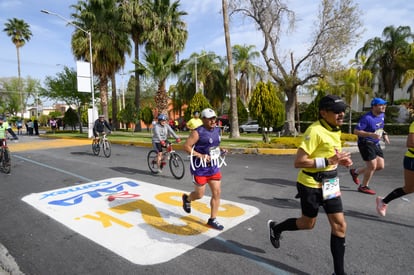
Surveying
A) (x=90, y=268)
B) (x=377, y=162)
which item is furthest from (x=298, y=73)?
(x=90, y=268)

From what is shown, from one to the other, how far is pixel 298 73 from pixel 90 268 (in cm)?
1814

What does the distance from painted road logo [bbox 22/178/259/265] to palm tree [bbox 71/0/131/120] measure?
67.8ft

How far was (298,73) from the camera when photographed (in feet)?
61.1

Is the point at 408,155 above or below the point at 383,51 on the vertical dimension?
below

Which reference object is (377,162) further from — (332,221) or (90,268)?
(90,268)

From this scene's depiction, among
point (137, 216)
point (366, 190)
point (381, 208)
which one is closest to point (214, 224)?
point (137, 216)

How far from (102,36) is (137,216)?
2400 cm

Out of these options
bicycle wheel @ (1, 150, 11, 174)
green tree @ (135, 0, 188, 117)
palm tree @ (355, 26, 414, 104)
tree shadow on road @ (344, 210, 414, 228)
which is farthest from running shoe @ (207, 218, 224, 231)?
palm tree @ (355, 26, 414, 104)

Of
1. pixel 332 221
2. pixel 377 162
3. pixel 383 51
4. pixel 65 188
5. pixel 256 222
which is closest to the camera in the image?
pixel 332 221

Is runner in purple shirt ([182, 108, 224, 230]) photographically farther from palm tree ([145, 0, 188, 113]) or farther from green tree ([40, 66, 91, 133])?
green tree ([40, 66, 91, 133])

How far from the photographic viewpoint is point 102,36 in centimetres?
2478

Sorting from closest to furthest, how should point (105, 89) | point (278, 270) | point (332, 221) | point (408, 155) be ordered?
point (332, 221), point (278, 270), point (408, 155), point (105, 89)

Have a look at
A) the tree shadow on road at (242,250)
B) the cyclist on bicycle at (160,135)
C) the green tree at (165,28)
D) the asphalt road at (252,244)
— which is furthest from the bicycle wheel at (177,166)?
the green tree at (165,28)

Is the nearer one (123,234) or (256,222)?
(123,234)
